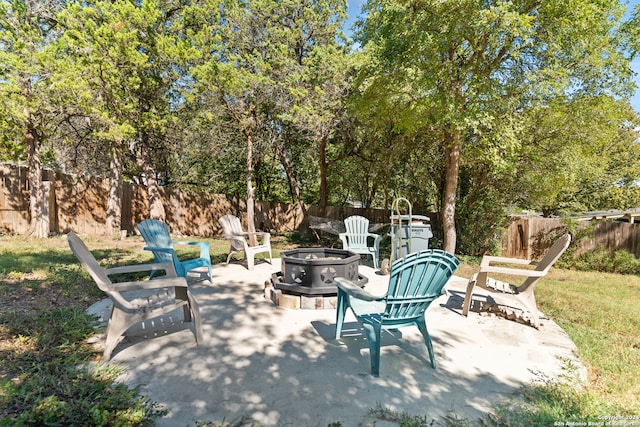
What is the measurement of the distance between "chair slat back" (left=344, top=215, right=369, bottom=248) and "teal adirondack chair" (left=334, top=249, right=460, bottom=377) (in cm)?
370

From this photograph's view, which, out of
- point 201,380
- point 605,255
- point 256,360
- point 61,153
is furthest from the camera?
point 61,153

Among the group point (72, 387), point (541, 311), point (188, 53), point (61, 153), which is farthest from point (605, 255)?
point (61, 153)

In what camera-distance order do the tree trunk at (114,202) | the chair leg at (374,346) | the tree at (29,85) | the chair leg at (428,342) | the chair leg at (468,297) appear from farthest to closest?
1. the tree trunk at (114,202)
2. the tree at (29,85)
3. the chair leg at (468,297)
4. the chair leg at (428,342)
5. the chair leg at (374,346)

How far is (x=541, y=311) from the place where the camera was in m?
3.85

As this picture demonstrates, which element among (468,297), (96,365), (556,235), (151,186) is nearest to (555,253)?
(468,297)

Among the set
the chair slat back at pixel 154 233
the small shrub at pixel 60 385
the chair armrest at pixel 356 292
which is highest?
the chair slat back at pixel 154 233

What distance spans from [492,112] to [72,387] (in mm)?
6362

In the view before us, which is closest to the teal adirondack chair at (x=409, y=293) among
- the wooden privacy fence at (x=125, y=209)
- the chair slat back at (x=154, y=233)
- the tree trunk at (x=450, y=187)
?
the chair slat back at (x=154, y=233)

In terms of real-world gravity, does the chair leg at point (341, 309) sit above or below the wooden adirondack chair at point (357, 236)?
below

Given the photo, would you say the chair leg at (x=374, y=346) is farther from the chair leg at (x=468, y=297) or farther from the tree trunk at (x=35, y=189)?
the tree trunk at (x=35, y=189)

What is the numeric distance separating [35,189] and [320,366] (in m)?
8.59

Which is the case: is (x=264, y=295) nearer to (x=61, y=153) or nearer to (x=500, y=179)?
(x=500, y=179)

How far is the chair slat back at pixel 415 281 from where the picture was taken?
2244mm

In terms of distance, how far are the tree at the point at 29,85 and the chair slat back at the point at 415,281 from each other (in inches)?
314
